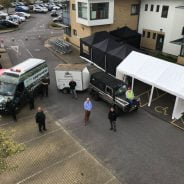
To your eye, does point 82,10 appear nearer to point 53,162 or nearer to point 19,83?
point 19,83

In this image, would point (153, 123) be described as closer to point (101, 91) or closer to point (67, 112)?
point (101, 91)

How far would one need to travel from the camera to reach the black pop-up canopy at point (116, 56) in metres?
19.1

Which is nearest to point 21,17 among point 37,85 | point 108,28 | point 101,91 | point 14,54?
point 14,54

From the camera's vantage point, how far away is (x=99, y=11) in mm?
24547

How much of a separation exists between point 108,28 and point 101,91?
13.1 metres

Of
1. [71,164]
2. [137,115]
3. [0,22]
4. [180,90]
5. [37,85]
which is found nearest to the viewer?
[71,164]

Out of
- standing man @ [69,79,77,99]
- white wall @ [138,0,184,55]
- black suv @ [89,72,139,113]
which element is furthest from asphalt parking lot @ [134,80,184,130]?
white wall @ [138,0,184,55]

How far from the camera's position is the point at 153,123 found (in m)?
14.4

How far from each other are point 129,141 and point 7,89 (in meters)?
9.03

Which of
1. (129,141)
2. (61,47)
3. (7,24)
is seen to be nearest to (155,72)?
(129,141)

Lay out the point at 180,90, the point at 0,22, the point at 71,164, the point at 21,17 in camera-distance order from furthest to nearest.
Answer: the point at 21,17
the point at 0,22
the point at 180,90
the point at 71,164

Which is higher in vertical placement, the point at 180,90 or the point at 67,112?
the point at 180,90

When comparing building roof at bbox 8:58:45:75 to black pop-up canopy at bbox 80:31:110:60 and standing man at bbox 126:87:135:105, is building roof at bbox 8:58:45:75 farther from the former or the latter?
standing man at bbox 126:87:135:105

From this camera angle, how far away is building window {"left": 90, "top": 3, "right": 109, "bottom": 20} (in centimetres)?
2403
